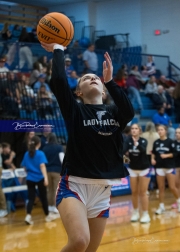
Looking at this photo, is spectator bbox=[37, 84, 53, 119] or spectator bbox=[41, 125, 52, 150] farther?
spectator bbox=[37, 84, 53, 119]

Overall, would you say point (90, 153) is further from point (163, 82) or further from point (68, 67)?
point (163, 82)

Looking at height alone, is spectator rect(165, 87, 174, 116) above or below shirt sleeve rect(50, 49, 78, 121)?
below

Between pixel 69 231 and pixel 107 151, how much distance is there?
72cm

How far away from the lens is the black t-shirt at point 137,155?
9.11 m

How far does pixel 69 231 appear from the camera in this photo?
3.72m

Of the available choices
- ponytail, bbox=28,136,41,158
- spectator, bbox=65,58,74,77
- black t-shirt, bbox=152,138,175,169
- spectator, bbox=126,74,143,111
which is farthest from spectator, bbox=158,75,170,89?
ponytail, bbox=28,136,41,158

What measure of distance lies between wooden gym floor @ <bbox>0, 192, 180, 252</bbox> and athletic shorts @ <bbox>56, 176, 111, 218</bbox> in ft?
9.79

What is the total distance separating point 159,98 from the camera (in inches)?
591

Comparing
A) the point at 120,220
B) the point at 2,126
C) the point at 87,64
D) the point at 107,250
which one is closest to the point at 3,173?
the point at 2,126

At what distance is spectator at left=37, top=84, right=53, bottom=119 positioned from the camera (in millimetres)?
12359

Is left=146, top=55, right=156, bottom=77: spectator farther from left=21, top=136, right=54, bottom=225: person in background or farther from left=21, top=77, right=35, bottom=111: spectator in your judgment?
left=21, top=136, right=54, bottom=225: person in background

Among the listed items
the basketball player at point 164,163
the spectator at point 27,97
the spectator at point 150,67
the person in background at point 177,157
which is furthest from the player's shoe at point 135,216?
the spectator at point 150,67

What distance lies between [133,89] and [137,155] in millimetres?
6313

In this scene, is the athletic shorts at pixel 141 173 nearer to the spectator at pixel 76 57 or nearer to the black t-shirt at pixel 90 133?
the black t-shirt at pixel 90 133
